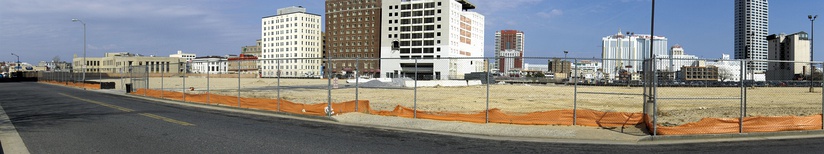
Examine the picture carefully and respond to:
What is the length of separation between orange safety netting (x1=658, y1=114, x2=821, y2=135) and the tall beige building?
4.76ft

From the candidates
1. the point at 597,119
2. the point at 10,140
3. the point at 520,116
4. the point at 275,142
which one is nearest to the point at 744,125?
the point at 597,119

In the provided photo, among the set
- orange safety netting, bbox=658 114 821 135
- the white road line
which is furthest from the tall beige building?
the white road line

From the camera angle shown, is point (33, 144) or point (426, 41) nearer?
point (33, 144)

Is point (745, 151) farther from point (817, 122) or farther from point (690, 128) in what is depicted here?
point (817, 122)

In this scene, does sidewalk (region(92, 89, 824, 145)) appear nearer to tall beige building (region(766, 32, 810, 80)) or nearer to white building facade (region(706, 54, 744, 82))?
white building facade (region(706, 54, 744, 82))

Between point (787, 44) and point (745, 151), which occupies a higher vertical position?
point (787, 44)

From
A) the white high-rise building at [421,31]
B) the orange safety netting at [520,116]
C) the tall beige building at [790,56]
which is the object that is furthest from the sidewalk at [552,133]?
the white high-rise building at [421,31]

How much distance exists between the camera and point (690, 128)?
11336mm

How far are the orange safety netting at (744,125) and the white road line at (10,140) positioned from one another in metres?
12.4

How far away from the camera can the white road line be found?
8.80m

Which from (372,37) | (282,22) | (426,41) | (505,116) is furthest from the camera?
(282,22)

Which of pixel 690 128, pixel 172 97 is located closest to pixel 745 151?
pixel 690 128

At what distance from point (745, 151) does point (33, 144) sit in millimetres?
13098

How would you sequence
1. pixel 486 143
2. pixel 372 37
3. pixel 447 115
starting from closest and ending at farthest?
1. pixel 486 143
2. pixel 447 115
3. pixel 372 37
